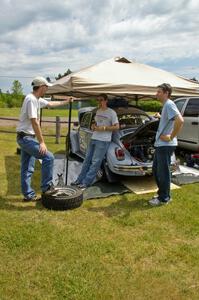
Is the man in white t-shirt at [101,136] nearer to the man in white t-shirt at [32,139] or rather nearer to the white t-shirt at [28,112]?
the man in white t-shirt at [32,139]

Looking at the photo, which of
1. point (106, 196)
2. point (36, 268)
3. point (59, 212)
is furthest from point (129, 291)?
point (106, 196)

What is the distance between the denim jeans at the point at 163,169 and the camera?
5.23m

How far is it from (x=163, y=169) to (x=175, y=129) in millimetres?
739

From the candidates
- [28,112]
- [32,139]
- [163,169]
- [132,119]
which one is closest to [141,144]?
[132,119]

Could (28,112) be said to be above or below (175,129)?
above

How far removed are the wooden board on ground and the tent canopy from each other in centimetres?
182

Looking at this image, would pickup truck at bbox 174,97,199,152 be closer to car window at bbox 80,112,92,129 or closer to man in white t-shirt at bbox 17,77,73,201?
car window at bbox 80,112,92,129

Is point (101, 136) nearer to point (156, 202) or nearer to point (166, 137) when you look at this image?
point (166, 137)

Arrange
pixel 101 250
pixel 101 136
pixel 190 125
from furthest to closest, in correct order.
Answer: pixel 190 125, pixel 101 136, pixel 101 250

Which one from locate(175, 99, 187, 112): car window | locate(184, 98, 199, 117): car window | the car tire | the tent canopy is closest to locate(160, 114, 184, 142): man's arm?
the tent canopy

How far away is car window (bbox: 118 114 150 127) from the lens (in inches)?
280

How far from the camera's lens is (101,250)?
13.1 ft

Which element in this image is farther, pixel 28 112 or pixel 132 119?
pixel 132 119

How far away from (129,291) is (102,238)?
3.80ft
